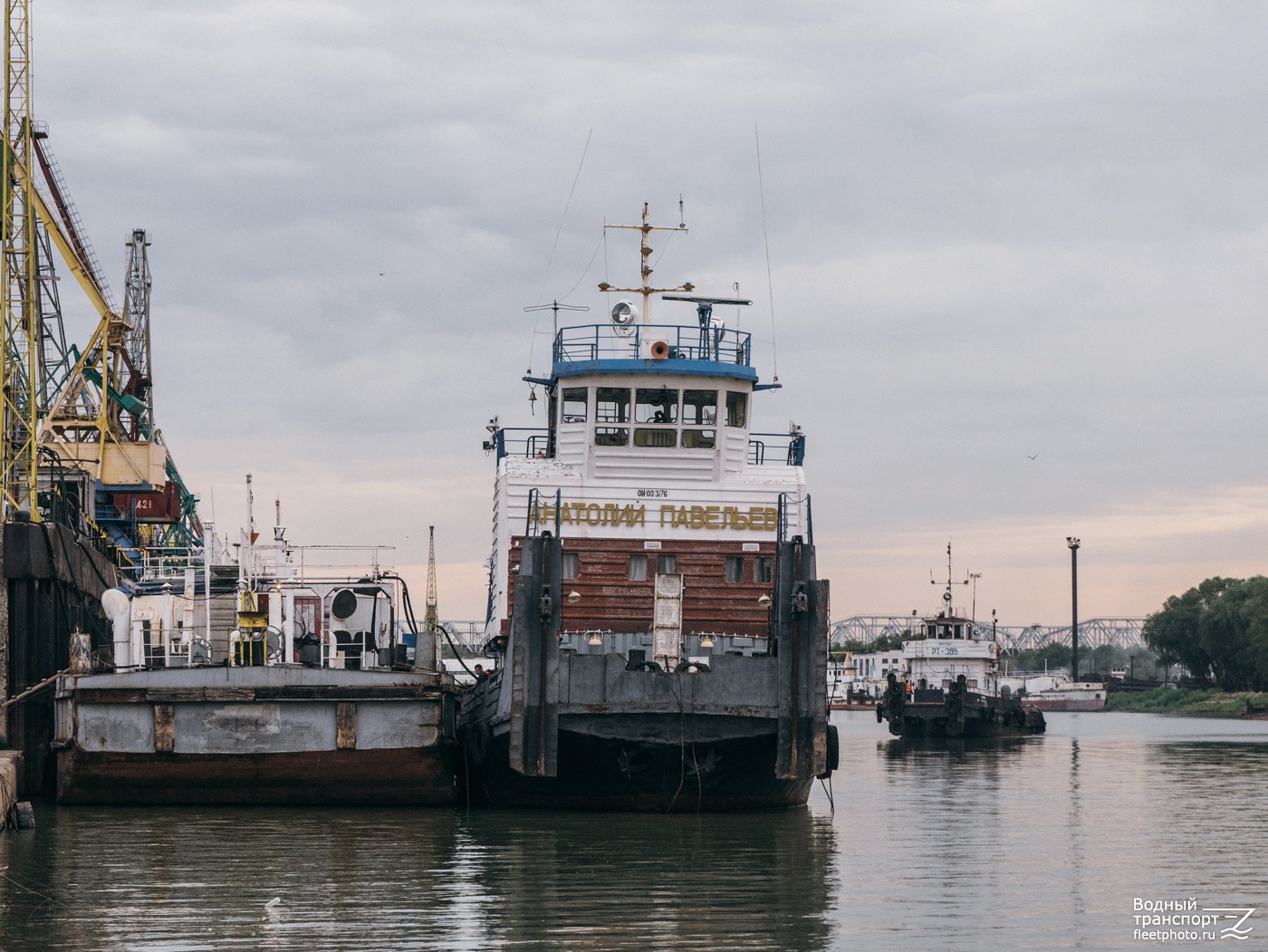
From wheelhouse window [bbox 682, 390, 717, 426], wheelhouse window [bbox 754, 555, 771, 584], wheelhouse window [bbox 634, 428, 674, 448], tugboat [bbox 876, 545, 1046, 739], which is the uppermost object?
wheelhouse window [bbox 682, 390, 717, 426]

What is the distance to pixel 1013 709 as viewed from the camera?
8100 cm

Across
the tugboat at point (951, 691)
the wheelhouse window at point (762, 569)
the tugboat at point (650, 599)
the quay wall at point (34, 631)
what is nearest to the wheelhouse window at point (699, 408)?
the tugboat at point (650, 599)

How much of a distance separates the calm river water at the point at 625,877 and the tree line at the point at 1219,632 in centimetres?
10534

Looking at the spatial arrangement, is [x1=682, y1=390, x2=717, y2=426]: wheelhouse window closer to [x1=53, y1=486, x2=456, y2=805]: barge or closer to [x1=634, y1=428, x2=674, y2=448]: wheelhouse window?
[x1=634, y1=428, x2=674, y2=448]: wheelhouse window

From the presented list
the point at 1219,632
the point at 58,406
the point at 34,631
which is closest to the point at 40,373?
the point at 58,406

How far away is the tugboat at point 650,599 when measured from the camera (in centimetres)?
2767

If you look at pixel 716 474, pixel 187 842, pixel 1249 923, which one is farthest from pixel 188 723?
pixel 1249 923

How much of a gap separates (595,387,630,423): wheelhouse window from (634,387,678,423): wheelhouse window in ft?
0.70

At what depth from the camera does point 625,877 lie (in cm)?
2200

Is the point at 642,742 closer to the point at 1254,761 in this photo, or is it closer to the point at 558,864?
the point at 558,864

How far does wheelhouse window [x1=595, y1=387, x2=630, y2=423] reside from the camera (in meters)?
33.8

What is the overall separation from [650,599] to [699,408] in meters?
4.48

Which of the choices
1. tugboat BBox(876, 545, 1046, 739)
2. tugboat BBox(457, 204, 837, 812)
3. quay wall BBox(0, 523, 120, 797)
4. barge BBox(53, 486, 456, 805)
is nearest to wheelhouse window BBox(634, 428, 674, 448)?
tugboat BBox(457, 204, 837, 812)

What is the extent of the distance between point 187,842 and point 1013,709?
61.5 meters
